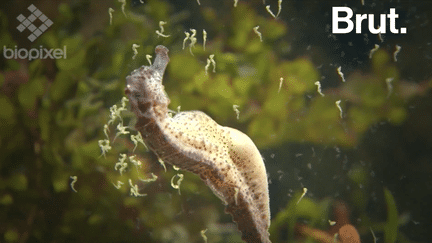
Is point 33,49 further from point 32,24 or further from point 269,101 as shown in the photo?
point 269,101

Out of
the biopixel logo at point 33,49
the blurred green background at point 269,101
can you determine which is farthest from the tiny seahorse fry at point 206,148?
the biopixel logo at point 33,49

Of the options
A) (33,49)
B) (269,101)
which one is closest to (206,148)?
(269,101)

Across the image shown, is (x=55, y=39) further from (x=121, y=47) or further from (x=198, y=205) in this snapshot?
(x=198, y=205)

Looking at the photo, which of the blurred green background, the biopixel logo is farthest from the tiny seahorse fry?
the biopixel logo

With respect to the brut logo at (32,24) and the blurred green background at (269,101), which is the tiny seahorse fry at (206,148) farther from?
the brut logo at (32,24)

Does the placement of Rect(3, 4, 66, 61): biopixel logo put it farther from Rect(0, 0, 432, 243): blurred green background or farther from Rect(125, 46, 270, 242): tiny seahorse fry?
Rect(125, 46, 270, 242): tiny seahorse fry

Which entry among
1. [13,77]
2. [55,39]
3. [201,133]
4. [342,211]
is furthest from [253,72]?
[13,77]
